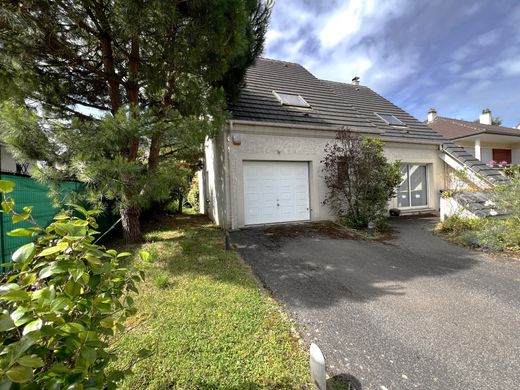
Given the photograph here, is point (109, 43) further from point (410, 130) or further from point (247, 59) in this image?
point (410, 130)

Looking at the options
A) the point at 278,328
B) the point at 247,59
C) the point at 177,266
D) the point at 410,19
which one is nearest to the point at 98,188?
the point at 177,266

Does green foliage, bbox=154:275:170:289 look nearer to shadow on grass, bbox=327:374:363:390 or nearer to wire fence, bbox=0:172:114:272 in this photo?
wire fence, bbox=0:172:114:272

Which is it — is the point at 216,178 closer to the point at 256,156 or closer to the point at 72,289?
the point at 256,156

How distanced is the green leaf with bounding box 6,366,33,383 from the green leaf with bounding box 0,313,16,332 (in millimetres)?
124

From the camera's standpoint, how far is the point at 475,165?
9.84m

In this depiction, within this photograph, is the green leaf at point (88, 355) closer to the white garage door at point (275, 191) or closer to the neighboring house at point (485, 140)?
the white garage door at point (275, 191)

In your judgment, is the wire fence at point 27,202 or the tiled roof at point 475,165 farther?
the tiled roof at point 475,165

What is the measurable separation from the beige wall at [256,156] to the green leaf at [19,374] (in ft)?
21.5

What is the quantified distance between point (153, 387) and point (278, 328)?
1.37 meters

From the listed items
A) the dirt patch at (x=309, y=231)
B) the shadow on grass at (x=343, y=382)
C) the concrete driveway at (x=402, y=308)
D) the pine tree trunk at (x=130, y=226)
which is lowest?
the shadow on grass at (x=343, y=382)

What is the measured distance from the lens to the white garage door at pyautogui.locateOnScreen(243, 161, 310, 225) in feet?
25.4

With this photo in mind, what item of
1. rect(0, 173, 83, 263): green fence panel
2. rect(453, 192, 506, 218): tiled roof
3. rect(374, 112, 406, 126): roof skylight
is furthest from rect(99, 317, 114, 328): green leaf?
rect(374, 112, 406, 126): roof skylight

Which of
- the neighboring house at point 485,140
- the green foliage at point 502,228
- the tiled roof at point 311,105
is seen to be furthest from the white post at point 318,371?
the neighboring house at point 485,140

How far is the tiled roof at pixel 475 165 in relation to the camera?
368 inches
